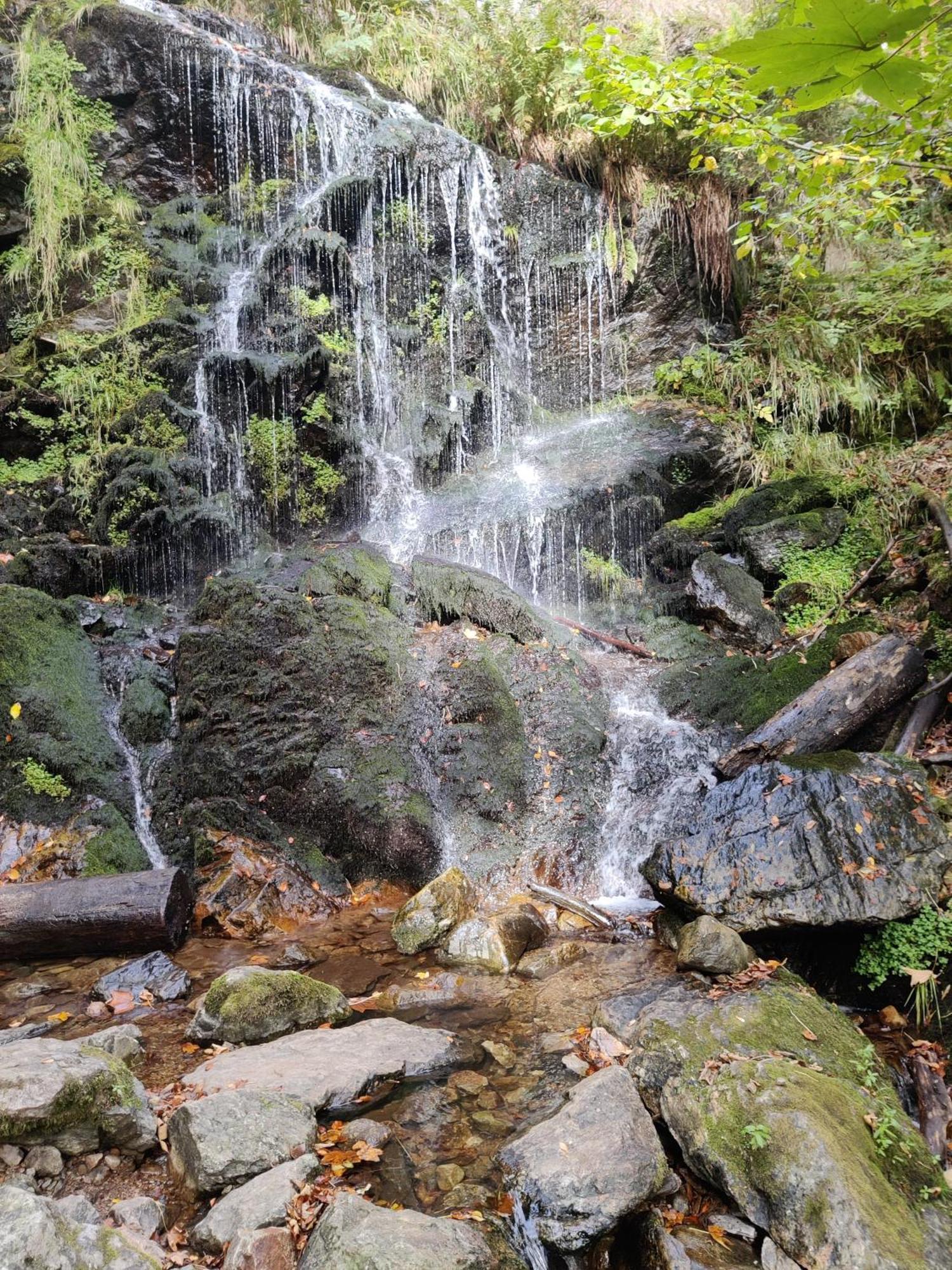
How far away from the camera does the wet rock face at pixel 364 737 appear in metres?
5.94

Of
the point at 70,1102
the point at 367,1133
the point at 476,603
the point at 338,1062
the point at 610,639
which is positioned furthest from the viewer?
the point at 610,639

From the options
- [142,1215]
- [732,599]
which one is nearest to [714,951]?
[142,1215]

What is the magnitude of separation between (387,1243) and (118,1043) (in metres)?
2.05

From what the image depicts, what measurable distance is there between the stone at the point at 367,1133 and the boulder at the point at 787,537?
7268 mm

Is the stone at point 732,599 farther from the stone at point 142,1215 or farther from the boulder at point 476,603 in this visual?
the stone at point 142,1215

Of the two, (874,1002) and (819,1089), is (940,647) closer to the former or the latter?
(874,1002)

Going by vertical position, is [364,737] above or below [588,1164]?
above

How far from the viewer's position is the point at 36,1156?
258 cm

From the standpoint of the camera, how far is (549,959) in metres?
4.57

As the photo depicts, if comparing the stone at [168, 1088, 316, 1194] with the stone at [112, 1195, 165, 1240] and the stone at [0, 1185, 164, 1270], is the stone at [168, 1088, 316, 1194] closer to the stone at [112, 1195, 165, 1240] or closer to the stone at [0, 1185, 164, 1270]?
the stone at [112, 1195, 165, 1240]

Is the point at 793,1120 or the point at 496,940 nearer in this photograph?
the point at 793,1120

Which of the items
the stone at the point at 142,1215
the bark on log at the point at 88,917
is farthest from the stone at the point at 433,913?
the stone at the point at 142,1215

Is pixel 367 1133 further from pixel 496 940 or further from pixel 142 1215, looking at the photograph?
pixel 496 940

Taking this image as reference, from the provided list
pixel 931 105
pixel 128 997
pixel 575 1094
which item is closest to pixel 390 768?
pixel 128 997
